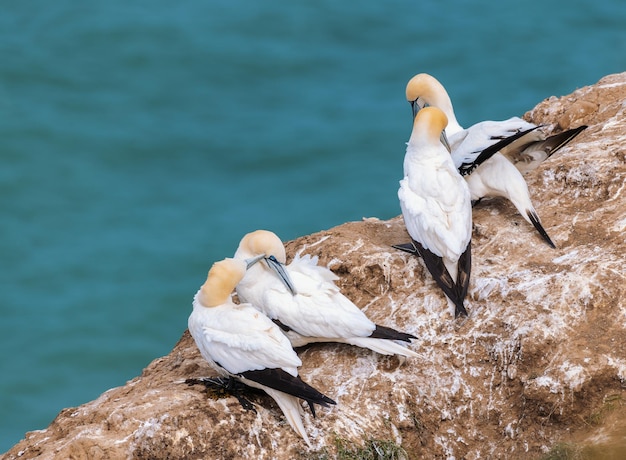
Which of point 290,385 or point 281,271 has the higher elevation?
point 281,271

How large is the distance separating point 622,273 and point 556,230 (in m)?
0.82

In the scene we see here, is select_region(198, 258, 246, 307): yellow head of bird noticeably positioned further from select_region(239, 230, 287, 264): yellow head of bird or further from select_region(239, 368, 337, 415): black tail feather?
select_region(239, 368, 337, 415): black tail feather

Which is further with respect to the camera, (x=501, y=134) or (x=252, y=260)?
(x=501, y=134)

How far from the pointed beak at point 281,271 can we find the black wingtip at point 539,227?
1736mm

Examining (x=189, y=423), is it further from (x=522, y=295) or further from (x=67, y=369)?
(x=67, y=369)

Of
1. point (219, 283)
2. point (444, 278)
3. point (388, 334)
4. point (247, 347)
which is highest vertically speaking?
point (219, 283)

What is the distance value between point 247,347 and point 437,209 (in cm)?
177

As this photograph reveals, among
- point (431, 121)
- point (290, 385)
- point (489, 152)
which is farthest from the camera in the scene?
point (489, 152)

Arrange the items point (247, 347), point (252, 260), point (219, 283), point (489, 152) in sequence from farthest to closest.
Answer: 1. point (489, 152)
2. point (252, 260)
3. point (219, 283)
4. point (247, 347)

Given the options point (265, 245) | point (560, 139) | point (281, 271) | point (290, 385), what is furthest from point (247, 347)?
point (560, 139)

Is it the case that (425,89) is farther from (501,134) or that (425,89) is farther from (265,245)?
(265,245)

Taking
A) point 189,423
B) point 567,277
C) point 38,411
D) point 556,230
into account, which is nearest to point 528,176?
point 556,230

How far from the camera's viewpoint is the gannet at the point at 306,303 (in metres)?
7.43

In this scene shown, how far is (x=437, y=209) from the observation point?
8117mm
